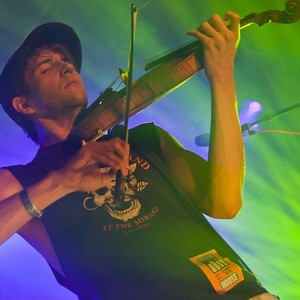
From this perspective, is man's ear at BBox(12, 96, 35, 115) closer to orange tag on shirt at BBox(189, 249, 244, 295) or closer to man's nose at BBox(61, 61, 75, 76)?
man's nose at BBox(61, 61, 75, 76)

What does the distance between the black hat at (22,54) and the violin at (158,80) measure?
379mm

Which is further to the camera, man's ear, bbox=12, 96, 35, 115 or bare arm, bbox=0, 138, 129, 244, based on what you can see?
man's ear, bbox=12, 96, 35, 115

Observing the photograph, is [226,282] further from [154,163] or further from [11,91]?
[11,91]

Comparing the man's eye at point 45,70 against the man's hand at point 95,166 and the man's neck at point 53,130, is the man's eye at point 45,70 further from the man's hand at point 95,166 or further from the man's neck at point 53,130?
the man's hand at point 95,166

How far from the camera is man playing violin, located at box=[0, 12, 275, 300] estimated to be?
0.93m

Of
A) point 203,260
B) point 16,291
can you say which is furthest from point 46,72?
point 16,291

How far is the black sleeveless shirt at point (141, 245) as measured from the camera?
36.1 inches

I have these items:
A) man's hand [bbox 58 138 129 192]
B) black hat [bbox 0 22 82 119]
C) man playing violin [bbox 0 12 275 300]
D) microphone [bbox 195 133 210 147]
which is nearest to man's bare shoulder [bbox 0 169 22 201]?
man playing violin [bbox 0 12 275 300]

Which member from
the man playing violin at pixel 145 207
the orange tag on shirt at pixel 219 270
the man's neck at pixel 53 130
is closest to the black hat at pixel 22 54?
the man's neck at pixel 53 130

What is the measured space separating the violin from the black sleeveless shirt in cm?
14

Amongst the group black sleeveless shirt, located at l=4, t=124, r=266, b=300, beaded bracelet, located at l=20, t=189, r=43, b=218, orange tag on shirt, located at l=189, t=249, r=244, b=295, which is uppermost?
beaded bracelet, located at l=20, t=189, r=43, b=218

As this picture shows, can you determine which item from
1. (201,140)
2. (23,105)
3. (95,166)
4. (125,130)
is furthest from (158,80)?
(201,140)

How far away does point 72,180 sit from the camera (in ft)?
3.19

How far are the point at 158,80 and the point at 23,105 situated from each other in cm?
52
